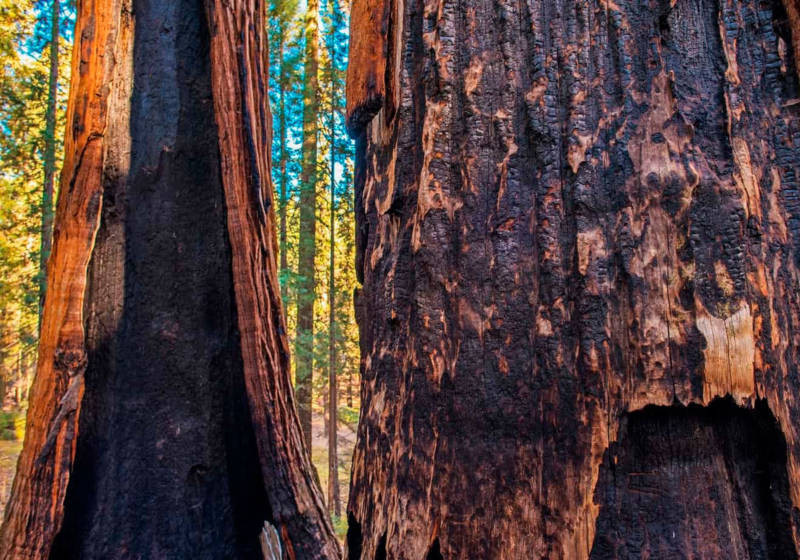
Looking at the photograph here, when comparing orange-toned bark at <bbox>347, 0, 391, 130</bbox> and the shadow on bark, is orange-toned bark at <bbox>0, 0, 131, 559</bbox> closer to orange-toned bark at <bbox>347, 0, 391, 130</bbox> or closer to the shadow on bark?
the shadow on bark

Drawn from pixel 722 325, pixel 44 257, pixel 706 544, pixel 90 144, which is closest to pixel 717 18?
pixel 722 325

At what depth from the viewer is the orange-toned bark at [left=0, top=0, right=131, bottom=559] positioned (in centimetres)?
194

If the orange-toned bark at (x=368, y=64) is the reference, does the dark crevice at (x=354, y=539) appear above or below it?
below

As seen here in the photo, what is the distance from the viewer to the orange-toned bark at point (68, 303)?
1.94 metres

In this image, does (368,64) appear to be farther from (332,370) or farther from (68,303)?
(332,370)

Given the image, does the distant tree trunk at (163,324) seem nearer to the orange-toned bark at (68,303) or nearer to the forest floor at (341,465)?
the orange-toned bark at (68,303)

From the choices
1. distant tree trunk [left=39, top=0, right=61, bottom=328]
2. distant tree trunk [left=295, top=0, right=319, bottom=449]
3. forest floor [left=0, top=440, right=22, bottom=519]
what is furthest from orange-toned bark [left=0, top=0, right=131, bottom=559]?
forest floor [left=0, top=440, right=22, bottom=519]

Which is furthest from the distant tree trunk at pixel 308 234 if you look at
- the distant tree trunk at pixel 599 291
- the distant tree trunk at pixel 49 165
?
the distant tree trunk at pixel 599 291

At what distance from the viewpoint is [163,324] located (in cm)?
218

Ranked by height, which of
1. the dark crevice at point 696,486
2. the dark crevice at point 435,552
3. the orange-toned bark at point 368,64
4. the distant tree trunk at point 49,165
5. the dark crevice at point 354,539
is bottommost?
the dark crevice at point 354,539

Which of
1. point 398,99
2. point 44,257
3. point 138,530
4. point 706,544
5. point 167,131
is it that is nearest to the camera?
point 706,544

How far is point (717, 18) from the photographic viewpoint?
36.0 inches

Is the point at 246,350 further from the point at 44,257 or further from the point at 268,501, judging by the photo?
the point at 44,257

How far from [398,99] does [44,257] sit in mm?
9164
